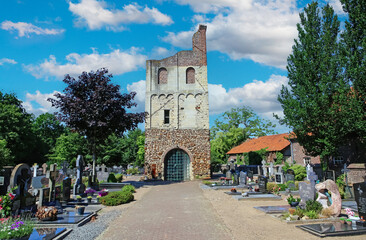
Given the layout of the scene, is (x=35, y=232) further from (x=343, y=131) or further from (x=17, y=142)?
(x=17, y=142)

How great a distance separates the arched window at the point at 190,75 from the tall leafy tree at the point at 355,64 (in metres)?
15.4

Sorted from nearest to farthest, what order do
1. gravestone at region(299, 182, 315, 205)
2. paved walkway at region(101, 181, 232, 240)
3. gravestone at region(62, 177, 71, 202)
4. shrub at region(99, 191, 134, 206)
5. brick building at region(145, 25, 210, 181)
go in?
paved walkway at region(101, 181, 232, 240), gravestone at region(299, 182, 315, 205), shrub at region(99, 191, 134, 206), gravestone at region(62, 177, 71, 202), brick building at region(145, 25, 210, 181)

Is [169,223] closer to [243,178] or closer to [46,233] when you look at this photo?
[46,233]

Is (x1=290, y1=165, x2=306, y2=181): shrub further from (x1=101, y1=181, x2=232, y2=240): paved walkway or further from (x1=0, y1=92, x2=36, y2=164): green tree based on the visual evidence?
(x1=0, y1=92, x2=36, y2=164): green tree

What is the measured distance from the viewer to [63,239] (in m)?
7.74

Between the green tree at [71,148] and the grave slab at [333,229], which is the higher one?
the green tree at [71,148]

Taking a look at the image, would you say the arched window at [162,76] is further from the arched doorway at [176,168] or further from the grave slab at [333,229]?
the grave slab at [333,229]

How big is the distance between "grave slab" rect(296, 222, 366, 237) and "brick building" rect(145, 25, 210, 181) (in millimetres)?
19691

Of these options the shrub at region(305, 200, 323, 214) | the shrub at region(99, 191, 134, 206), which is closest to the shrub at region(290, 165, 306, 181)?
the shrub at region(305, 200, 323, 214)

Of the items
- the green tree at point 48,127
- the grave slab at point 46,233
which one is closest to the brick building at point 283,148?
the grave slab at point 46,233

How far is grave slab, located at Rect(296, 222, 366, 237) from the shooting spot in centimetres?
755

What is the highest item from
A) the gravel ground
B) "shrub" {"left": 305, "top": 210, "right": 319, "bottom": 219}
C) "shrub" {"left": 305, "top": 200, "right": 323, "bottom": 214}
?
"shrub" {"left": 305, "top": 200, "right": 323, "bottom": 214}

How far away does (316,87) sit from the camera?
18141 millimetres

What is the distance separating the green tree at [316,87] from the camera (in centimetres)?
1666
